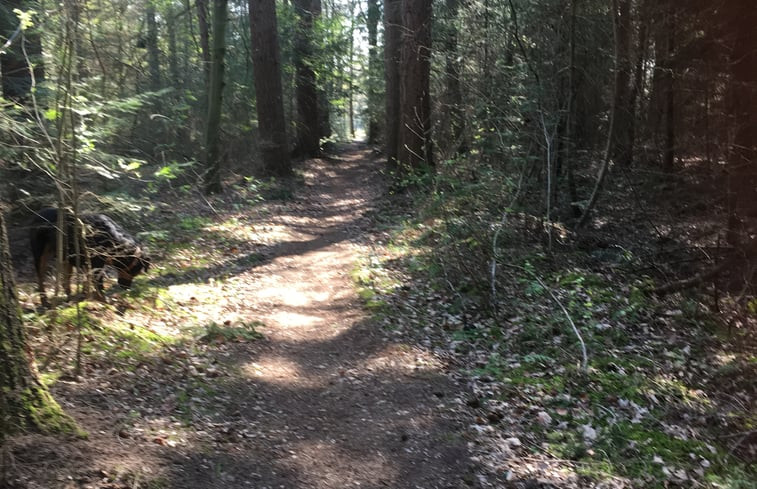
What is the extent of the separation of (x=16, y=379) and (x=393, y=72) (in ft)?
58.6

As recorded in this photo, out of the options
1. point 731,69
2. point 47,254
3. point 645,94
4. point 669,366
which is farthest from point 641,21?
point 47,254

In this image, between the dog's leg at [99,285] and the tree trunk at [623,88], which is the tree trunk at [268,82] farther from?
the dog's leg at [99,285]

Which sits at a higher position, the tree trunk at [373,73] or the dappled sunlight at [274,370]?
the tree trunk at [373,73]

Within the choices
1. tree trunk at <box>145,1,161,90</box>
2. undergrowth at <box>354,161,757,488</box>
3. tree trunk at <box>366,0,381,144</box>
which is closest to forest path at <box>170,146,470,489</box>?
undergrowth at <box>354,161,757,488</box>

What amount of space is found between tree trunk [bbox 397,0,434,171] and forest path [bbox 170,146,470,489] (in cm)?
635

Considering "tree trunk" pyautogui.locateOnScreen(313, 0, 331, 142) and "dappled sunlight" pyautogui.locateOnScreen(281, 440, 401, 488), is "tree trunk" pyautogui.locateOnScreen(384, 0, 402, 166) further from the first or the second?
"dappled sunlight" pyautogui.locateOnScreen(281, 440, 401, 488)

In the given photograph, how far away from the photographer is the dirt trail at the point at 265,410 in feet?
13.4

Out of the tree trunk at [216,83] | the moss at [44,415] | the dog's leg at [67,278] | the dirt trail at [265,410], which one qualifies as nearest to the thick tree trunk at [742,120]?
the dirt trail at [265,410]

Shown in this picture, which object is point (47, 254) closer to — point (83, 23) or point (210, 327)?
point (210, 327)

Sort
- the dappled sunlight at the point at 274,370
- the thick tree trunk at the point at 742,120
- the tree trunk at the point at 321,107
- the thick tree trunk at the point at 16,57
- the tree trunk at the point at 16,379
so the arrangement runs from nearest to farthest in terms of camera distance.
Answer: the tree trunk at the point at 16,379
the dappled sunlight at the point at 274,370
the thick tree trunk at the point at 742,120
the thick tree trunk at the point at 16,57
the tree trunk at the point at 321,107

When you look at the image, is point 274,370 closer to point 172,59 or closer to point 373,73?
point 172,59

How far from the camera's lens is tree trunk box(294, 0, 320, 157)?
23.2 m

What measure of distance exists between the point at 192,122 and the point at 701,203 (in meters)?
17.5

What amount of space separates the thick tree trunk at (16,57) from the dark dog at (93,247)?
2328 mm
